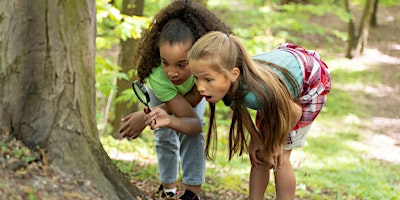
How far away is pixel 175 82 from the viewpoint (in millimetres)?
3252

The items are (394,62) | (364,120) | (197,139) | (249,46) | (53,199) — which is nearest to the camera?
(53,199)

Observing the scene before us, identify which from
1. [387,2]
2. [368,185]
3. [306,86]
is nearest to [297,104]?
[306,86]

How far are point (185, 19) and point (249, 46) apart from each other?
14.8ft

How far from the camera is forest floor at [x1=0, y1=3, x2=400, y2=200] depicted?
248 cm

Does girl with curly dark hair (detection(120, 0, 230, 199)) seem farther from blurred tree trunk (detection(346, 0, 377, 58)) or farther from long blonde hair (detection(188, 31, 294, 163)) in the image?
blurred tree trunk (detection(346, 0, 377, 58))

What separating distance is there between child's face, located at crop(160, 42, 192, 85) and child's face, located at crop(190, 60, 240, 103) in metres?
0.30

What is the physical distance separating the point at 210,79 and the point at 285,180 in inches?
39.7

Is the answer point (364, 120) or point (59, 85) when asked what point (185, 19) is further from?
point (364, 120)

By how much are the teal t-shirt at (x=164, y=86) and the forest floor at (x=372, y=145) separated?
857 mm

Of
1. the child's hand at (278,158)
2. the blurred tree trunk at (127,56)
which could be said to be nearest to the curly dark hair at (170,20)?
the child's hand at (278,158)

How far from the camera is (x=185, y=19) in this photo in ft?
10.8

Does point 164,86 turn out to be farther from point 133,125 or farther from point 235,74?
point 235,74

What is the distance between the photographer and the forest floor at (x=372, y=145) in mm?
2482

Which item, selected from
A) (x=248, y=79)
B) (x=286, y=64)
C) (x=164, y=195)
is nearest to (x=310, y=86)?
(x=286, y=64)
